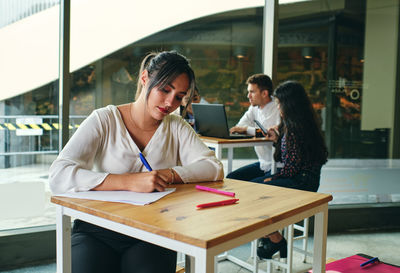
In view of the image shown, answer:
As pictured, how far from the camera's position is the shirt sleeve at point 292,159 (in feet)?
8.57

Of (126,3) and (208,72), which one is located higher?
(126,3)

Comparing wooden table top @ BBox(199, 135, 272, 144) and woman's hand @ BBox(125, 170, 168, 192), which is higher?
wooden table top @ BBox(199, 135, 272, 144)

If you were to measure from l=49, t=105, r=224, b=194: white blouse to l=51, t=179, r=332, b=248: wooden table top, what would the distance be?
0.33ft

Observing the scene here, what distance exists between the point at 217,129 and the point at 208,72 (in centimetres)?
103

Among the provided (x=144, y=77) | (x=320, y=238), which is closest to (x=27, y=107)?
(x=144, y=77)

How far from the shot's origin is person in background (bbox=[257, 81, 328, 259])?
2613 millimetres

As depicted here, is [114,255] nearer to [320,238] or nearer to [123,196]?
[123,196]

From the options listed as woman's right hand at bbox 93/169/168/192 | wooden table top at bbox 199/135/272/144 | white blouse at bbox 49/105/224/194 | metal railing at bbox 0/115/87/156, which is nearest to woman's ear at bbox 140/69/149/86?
white blouse at bbox 49/105/224/194

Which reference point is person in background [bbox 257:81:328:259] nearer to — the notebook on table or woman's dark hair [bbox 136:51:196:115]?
the notebook on table

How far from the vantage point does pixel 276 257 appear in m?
2.85

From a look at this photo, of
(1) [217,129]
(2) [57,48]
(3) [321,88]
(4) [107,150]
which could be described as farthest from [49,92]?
(3) [321,88]

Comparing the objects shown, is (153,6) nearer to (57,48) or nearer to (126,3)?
(126,3)

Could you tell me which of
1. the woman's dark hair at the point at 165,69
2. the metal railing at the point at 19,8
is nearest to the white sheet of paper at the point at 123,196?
the woman's dark hair at the point at 165,69

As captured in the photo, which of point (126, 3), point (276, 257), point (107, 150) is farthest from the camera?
point (126, 3)
